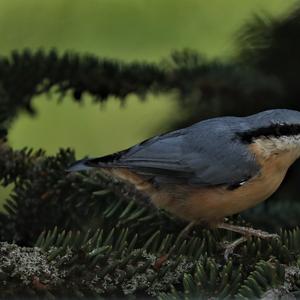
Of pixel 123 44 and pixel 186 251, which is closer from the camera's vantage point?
pixel 186 251

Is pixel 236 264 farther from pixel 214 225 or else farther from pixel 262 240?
pixel 214 225

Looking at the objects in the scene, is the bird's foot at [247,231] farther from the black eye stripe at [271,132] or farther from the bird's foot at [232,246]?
the black eye stripe at [271,132]

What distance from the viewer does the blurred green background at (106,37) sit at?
3299 mm

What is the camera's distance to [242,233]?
1.52 meters

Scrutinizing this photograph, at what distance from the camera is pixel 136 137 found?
9.94ft

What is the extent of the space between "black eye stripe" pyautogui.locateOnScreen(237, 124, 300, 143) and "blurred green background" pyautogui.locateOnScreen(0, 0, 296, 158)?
141 cm

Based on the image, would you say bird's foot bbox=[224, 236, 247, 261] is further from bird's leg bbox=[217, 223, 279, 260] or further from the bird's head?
the bird's head


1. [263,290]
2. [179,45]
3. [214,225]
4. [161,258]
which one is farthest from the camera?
[179,45]

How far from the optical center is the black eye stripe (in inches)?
66.2

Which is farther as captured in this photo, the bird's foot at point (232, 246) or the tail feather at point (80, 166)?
the tail feather at point (80, 166)

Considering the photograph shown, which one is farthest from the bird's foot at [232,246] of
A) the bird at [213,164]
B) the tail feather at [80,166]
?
the tail feather at [80,166]

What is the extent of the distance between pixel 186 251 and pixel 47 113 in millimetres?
2250

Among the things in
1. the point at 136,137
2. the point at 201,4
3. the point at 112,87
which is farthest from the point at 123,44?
the point at 112,87

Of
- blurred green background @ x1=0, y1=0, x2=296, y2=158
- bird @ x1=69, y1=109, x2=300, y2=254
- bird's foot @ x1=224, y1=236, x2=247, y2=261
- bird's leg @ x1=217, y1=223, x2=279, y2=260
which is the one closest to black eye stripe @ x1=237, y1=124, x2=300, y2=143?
bird @ x1=69, y1=109, x2=300, y2=254
